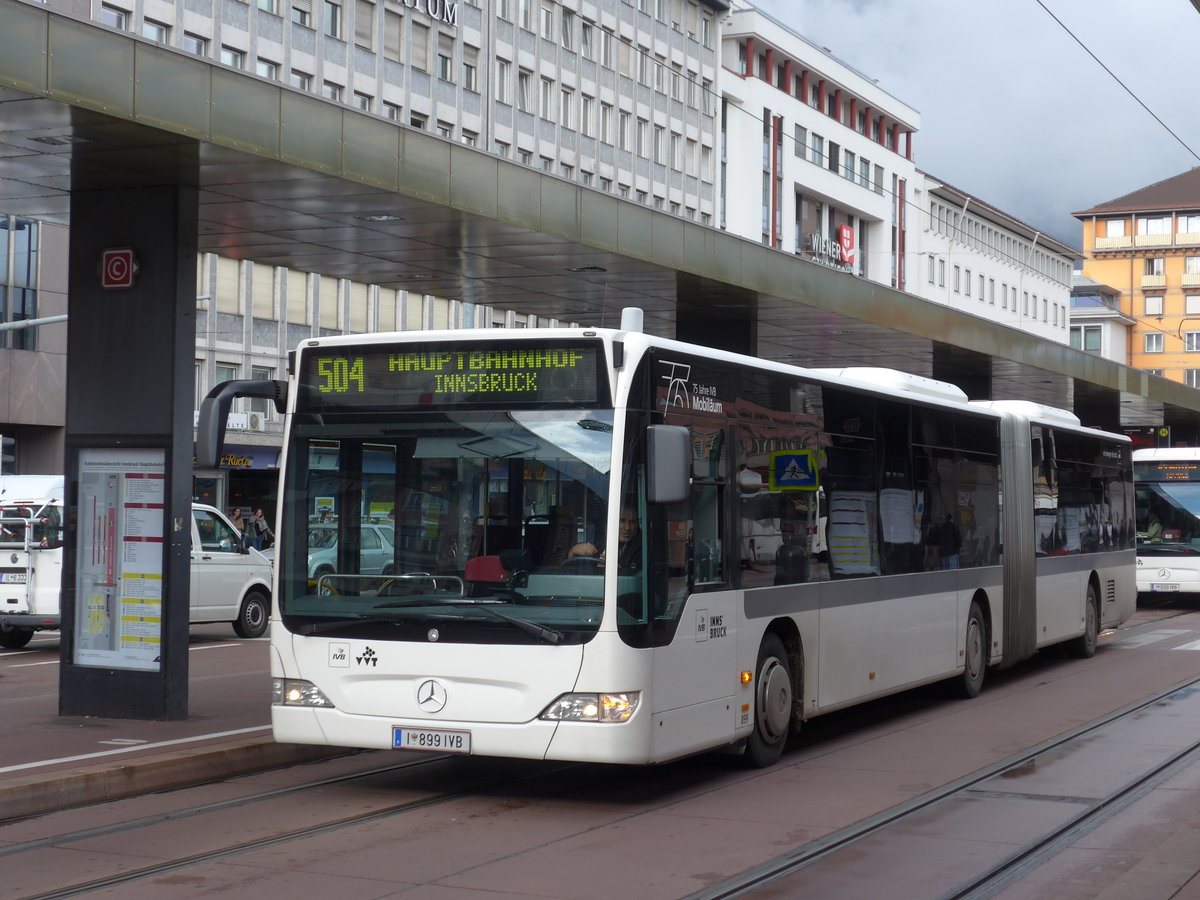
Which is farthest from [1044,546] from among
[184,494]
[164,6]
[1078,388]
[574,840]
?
[164,6]

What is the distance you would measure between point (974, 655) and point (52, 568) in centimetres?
1134

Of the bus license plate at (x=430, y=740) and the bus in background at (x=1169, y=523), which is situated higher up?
the bus in background at (x=1169, y=523)

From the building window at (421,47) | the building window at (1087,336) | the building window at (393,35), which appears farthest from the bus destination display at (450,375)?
the building window at (1087,336)

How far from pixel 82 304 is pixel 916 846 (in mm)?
7744

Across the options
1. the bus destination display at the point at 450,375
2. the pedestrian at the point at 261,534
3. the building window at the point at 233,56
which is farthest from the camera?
the building window at the point at 233,56

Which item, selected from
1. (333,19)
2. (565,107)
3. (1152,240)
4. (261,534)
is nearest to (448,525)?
(261,534)

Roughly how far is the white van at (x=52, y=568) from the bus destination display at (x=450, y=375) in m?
10.9

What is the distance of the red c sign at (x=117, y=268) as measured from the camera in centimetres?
1260

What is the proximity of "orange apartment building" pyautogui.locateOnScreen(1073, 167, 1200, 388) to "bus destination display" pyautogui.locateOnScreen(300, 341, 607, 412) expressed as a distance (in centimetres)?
12255

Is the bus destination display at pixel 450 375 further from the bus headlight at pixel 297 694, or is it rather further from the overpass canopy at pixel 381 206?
the overpass canopy at pixel 381 206

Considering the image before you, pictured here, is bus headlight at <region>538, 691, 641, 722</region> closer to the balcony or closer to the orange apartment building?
the orange apartment building

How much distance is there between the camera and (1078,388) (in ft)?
112

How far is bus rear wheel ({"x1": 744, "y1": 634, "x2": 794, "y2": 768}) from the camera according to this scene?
35.1ft

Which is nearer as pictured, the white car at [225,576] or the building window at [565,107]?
the white car at [225,576]
